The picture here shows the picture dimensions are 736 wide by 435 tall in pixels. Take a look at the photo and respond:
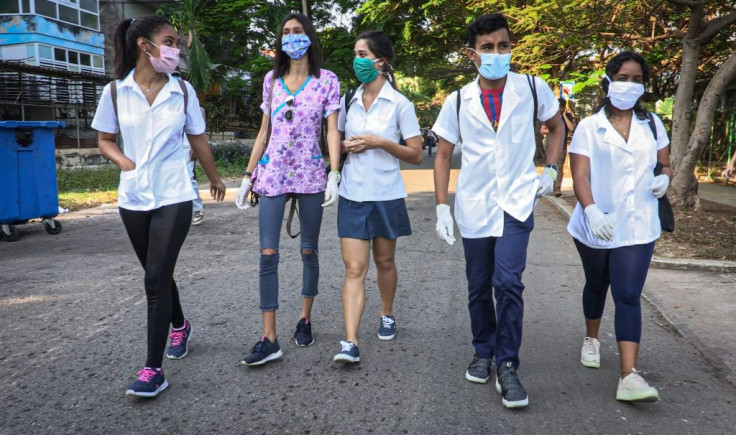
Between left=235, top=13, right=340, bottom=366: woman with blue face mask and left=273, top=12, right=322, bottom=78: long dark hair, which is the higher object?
left=273, top=12, right=322, bottom=78: long dark hair

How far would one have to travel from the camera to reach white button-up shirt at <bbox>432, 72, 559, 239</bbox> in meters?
3.41

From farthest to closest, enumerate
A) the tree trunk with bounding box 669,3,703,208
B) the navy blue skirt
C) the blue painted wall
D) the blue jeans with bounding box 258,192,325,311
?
the blue painted wall < the tree trunk with bounding box 669,3,703,208 < the navy blue skirt < the blue jeans with bounding box 258,192,325,311

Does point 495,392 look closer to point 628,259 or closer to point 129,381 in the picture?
point 628,259

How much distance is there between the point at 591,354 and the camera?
153 inches

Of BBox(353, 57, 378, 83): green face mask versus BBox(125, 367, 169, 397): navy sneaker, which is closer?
BBox(125, 367, 169, 397): navy sneaker

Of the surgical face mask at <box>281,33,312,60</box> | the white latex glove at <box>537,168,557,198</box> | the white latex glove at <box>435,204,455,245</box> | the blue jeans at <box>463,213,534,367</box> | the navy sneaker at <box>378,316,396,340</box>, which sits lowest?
the navy sneaker at <box>378,316,396,340</box>

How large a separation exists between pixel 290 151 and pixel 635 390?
7.48ft

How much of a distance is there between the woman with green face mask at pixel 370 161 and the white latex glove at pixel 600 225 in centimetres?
114

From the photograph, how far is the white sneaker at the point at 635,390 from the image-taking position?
10.5 ft

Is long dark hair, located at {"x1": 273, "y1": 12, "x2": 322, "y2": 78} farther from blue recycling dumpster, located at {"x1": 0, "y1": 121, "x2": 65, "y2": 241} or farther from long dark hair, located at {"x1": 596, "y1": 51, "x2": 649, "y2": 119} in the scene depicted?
blue recycling dumpster, located at {"x1": 0, "y1": 121, "x2": 65, "y2": 241}

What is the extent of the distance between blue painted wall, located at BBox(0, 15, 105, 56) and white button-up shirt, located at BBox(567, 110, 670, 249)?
A: 78.2 ft

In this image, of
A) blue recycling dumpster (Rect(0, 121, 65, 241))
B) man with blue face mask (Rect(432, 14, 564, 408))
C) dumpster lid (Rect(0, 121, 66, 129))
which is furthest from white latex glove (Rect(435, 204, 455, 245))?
dumpster lid (Rect(0, 121, 66, 129))

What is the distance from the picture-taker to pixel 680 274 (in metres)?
6.38

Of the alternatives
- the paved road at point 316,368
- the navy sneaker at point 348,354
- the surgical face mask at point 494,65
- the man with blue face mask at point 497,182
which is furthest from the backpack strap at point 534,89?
→ the navy sneaker at point 348,354
